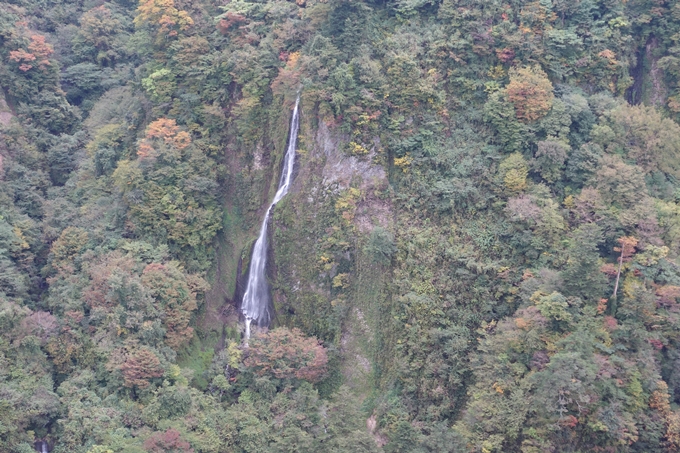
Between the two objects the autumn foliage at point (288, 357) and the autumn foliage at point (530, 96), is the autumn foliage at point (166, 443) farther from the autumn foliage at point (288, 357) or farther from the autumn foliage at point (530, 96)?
the autumn foliage at point (530, 96)

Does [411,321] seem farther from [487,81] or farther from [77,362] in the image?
[77,362]

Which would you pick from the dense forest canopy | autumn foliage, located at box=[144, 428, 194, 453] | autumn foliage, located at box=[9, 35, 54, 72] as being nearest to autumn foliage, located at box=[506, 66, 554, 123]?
the dense forest canopy

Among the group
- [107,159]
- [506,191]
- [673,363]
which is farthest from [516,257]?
[107,159]

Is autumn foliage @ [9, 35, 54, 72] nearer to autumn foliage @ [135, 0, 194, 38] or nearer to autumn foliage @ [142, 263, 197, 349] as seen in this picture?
autumn foliage @ [135, 0, 194, 38]

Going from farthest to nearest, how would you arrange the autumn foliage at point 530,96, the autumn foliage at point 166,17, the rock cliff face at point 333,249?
the autumn foliage at point 166,17, the rock cliff face at point 333,249, the autumn foliage at point 530,96

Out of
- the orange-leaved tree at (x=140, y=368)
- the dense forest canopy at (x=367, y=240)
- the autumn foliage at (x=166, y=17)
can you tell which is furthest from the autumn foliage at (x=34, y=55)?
the orange-leaved tree at (x=140, y=368)

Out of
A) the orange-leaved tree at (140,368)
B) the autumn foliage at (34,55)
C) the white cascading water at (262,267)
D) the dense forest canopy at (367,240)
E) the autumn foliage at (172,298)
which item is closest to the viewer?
the dense forest canopy at (367,240)

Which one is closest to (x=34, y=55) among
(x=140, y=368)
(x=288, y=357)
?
(x=140, y=368)
